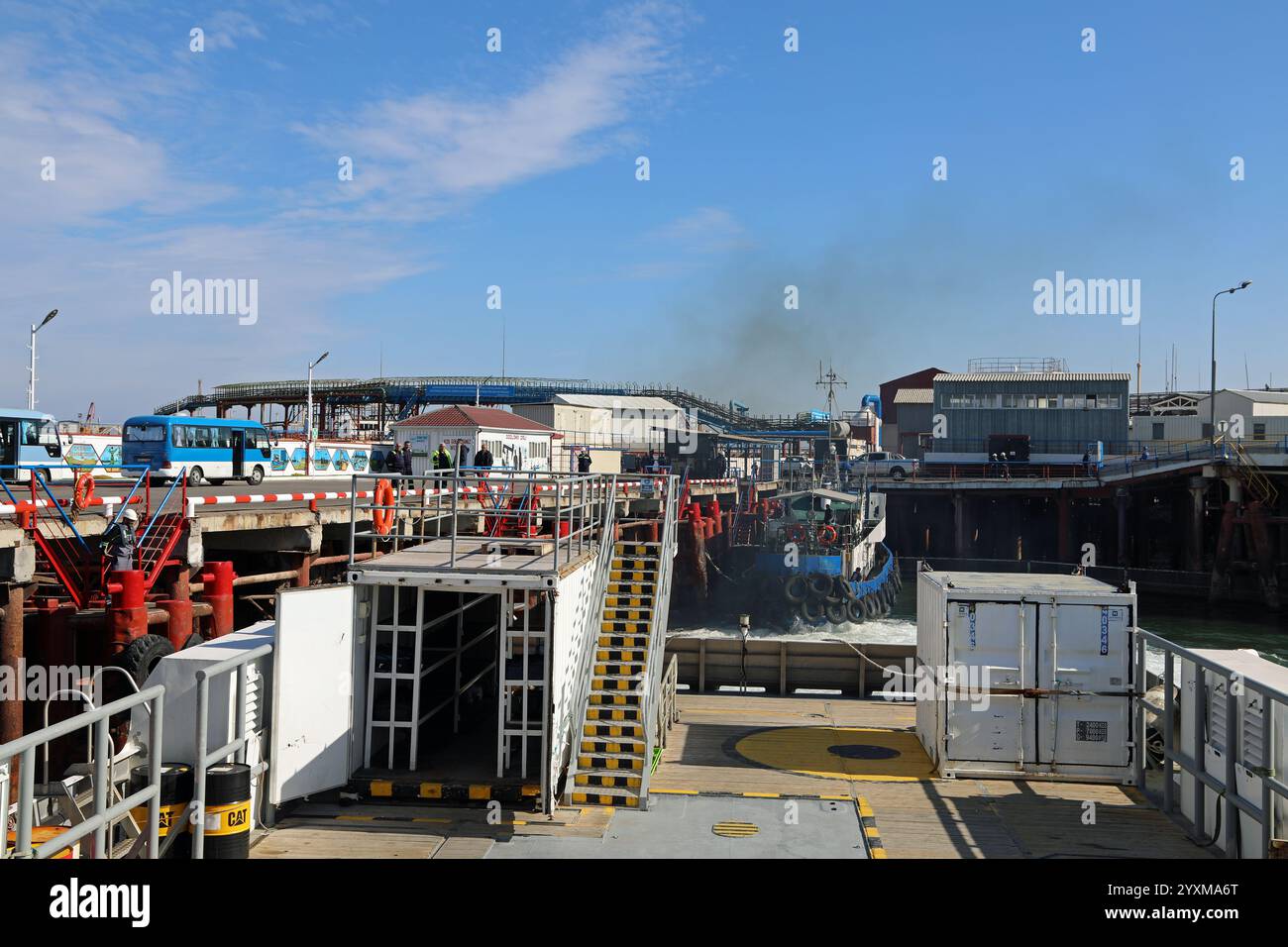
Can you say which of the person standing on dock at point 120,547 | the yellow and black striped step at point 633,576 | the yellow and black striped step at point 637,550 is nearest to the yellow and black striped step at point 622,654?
the yellow and black striped step at point 633,576

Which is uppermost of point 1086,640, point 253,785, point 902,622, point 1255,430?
point 1255,430

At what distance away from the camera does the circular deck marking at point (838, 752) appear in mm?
13586

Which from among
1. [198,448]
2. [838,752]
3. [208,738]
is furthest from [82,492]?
[198,448]

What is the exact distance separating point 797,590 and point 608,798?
3044cm

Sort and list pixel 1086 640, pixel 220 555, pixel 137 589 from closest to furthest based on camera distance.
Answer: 1. pixel 1086 640
2. pixel 137 589
3. pixel 220 555

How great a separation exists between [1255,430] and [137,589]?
231ft

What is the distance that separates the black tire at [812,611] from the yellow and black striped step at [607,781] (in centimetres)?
3019

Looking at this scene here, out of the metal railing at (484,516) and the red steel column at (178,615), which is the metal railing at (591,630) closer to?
the metal railing at (484,516)

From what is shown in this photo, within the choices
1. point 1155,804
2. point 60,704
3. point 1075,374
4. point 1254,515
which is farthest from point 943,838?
point 1075,374

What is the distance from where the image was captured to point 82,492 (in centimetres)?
1795

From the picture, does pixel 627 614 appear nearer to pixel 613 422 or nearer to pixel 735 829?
pixel 735 829

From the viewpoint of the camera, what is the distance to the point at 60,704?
15.8 metres
